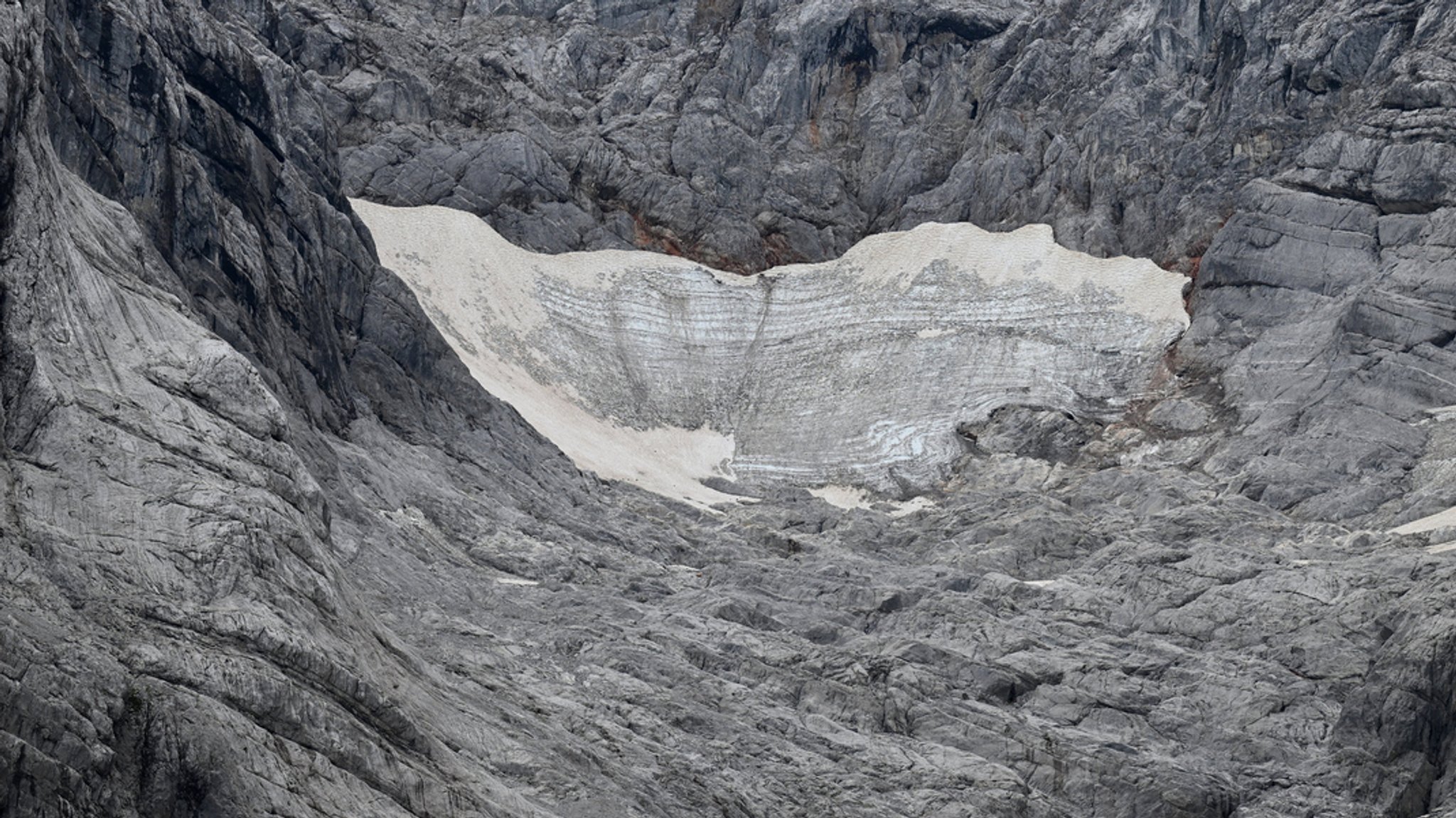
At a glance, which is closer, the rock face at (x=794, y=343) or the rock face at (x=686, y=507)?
the rock face at (x=686, y=507)

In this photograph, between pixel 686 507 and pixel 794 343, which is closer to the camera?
pixel 686 507

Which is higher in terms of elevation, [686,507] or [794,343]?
[794,343]

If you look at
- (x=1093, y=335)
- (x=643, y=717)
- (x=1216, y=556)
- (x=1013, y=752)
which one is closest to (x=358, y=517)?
(x=643, y=717)

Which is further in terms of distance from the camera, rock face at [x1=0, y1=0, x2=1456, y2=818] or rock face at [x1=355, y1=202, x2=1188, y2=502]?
rock face at [x1=355, y1=202, x2=1188, y2=502]

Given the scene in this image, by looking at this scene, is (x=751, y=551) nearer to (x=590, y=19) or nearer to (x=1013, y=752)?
(x=1013, y=752)
